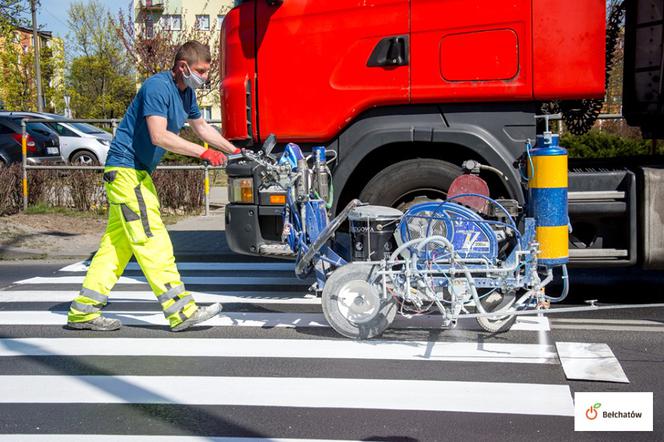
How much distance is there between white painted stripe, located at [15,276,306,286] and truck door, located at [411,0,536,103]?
106 inches

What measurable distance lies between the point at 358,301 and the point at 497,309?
930 mm

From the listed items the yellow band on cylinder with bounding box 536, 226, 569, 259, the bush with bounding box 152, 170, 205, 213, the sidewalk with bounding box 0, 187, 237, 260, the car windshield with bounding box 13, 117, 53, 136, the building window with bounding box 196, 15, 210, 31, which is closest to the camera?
the yellow band on cylinder with bounding box 536, 226, 569, 259

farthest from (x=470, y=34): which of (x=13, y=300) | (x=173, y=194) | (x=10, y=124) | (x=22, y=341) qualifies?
(x=10, y=124)

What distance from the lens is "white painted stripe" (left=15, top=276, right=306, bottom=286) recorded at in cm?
857

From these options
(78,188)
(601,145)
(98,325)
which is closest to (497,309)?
(98,325)

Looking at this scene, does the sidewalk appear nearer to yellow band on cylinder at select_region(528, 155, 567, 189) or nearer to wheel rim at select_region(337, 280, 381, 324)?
wheel rim at select_region(337, 280, 381, 324)

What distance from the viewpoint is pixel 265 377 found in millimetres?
5195

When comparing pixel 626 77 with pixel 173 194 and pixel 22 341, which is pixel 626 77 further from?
pixel 173 194

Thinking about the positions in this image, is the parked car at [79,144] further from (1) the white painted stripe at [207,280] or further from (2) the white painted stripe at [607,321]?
(2) the white painted stripe at [607,321]

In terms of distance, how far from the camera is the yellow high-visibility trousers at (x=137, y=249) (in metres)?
6.08

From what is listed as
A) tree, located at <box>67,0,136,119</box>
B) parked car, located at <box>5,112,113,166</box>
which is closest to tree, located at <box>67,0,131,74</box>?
tree, located at <box>67,0,136,119</box>

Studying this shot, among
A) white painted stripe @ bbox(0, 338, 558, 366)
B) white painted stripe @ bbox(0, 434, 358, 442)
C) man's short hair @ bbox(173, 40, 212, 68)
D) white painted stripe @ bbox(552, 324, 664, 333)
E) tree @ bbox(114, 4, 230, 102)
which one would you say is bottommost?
white painted stripe @ bbox(0, 434, 358, 442)

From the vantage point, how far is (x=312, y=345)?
589cm

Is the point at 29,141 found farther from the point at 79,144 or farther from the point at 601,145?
the point at 601,145
